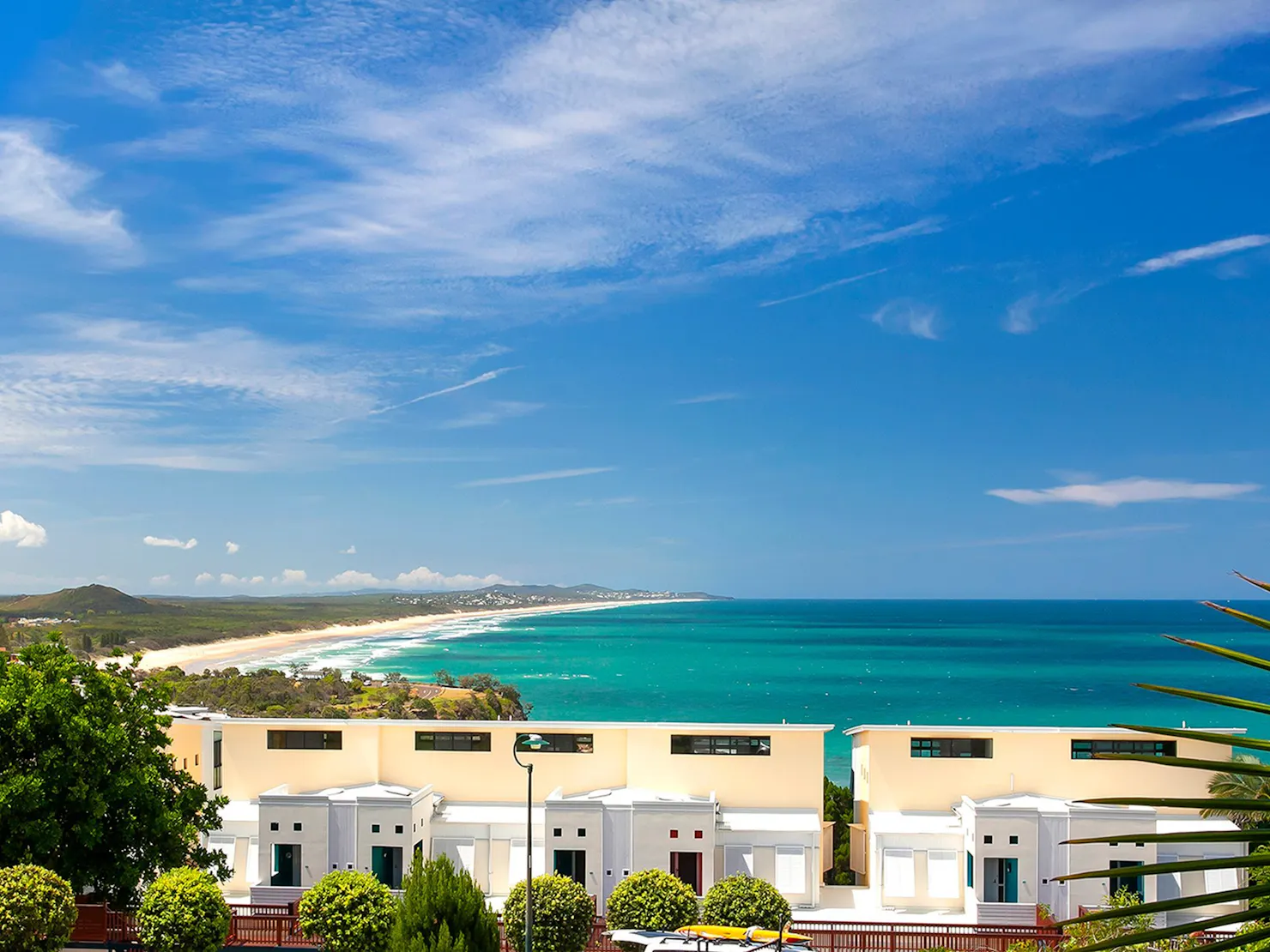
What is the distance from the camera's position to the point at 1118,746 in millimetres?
31594

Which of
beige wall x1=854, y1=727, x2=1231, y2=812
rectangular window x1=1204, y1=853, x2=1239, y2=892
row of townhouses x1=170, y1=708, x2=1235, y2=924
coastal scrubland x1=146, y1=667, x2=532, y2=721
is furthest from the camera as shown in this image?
coastal scrubland x1=146, y1=667, x2=532, y2=721

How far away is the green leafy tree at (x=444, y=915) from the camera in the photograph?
21219mm

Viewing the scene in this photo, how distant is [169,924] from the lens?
76.6 ft

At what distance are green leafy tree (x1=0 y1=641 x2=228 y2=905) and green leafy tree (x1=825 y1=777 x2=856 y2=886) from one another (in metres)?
17.1

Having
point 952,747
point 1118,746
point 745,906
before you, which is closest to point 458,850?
point 745,906

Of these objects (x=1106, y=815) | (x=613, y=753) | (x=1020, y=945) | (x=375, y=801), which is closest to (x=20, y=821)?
(x=375, y=801)

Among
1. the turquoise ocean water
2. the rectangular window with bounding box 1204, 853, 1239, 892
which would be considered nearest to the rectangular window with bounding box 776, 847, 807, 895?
the rectangular window with bounding box 1204, 853, 1239, 892

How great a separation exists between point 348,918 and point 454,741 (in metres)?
8.05

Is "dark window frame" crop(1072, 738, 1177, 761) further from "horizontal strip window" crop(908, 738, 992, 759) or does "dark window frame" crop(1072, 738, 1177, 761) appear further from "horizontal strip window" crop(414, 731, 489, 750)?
"horizontal strip window" crop(414, 731, 489, 750)

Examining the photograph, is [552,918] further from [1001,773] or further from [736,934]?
[1001,773]

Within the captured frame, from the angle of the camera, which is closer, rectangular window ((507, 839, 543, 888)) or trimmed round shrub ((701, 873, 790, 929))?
trimmed round shrub ((701, 873, 790, 929))

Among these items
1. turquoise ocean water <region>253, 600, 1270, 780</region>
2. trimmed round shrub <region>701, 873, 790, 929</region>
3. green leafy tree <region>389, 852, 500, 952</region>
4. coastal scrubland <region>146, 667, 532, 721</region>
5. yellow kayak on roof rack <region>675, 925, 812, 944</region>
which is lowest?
turquoise ocean water <region>253, 600, 1270, 780</region>

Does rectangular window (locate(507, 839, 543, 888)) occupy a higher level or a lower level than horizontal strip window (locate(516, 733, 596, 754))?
lower

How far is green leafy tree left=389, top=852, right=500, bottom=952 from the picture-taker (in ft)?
69.6
